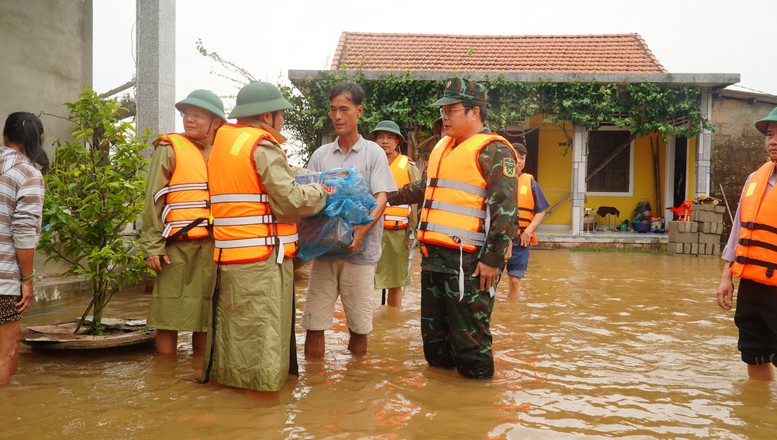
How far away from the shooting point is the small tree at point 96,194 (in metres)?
4.79

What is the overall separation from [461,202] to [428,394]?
123 cm

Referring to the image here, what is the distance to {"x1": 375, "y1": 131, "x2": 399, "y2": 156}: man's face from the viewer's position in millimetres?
6887

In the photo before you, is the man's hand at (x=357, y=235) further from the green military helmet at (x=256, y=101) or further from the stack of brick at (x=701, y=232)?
the stack of brick at (x=701, y=232)

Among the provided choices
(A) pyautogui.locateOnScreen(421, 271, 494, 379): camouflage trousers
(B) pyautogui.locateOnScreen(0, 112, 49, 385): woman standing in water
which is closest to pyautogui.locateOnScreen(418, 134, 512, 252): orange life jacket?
(A) pyautogui.locateOnScreen(421, 271, 494, 379): camouflage trousers

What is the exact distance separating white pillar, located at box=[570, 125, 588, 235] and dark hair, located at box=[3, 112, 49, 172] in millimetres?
12930

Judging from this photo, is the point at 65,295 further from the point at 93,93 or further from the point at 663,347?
the point at 663,347

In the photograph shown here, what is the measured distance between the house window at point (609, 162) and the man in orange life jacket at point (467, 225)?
13.8 m

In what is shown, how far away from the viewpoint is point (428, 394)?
158 inches

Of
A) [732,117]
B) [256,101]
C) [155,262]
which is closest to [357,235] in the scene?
[256,101]

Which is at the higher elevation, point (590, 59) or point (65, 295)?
point (590, 59)

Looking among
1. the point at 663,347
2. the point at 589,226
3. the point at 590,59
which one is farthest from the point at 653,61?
the point at 663,347

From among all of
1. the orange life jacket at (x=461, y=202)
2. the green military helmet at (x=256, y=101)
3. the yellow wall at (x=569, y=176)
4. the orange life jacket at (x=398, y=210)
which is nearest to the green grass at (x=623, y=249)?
the yellow wall at (x=569, y=176)

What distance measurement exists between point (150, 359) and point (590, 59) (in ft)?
48.4

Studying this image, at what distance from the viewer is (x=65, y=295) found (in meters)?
6.95
